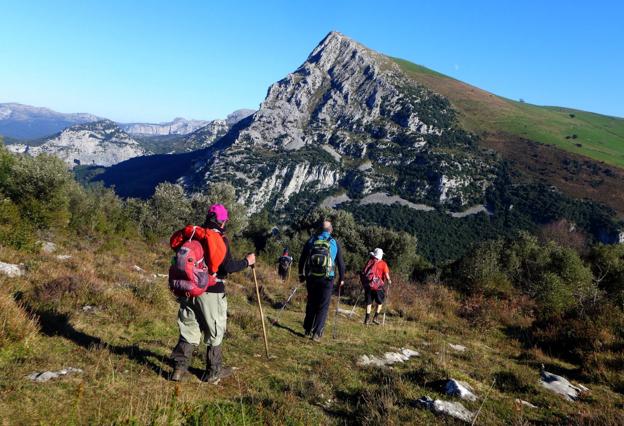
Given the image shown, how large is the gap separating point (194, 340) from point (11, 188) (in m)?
27.6

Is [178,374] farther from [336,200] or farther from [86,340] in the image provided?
[336,200]

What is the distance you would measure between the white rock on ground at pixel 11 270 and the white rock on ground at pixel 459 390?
917 cm

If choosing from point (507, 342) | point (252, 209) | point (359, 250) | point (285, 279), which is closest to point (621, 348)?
point (507, 342)

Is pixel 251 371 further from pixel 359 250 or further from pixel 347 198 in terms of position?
pixel 347 198

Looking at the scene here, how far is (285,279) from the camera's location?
19172 millimetres

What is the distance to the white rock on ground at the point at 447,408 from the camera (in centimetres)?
519

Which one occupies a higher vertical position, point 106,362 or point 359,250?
point 106,362

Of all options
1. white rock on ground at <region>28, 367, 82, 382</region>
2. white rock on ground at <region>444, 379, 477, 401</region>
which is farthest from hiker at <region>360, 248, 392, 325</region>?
white rock on ground at <region>28, 367, 82, 382</region>

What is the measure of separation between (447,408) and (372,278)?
694 centimetres

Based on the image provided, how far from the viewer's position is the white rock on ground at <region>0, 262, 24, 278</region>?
8.66m

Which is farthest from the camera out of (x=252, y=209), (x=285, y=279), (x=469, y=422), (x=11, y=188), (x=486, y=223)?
(x=252, y=209)

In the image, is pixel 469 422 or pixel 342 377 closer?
pixel 469 422

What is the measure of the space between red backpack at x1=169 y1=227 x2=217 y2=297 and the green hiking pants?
28 cm

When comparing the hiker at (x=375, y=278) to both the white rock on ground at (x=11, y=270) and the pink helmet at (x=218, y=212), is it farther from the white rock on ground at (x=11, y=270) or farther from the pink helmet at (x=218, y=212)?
the white rock on ground at (x=11, y=270)
